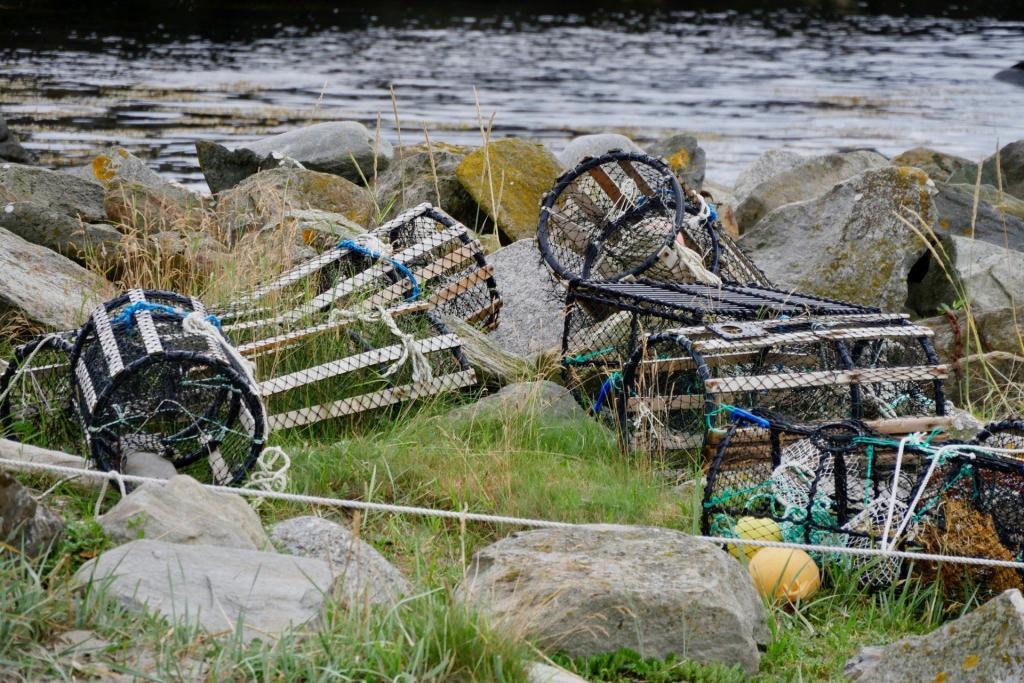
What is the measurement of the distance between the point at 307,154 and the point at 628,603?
9.88 metres

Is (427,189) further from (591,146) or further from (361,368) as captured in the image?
(591,146)

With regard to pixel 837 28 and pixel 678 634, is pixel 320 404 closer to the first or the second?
pixel 678 634

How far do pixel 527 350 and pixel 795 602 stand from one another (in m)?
2.48

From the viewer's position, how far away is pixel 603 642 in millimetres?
3426

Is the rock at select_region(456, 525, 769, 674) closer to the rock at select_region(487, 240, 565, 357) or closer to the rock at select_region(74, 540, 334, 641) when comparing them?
the rock at select_region(74, 540, 334, 641)

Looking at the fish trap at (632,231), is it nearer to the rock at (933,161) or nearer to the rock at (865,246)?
the rock at (865,246)

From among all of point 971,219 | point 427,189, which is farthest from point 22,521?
point 971,219

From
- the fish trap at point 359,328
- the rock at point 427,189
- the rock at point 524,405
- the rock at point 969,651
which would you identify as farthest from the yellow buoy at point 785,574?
the rock at point 427,189

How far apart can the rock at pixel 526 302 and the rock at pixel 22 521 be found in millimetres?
3035

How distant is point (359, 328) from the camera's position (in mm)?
5309

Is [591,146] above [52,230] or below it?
below

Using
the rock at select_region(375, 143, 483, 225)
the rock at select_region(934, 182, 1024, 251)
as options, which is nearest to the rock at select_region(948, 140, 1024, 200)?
the rock at select_region(934, 182, 1024, 251)

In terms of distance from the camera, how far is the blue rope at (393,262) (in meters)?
5.50

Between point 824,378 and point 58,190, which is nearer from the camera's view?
point 824,378
